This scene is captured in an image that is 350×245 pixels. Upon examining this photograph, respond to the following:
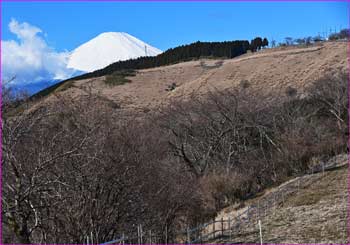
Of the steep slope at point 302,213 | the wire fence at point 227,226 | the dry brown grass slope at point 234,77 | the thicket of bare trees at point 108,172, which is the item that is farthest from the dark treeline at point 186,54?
the steep slope at point 302,213

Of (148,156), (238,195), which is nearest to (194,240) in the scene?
(148,156)

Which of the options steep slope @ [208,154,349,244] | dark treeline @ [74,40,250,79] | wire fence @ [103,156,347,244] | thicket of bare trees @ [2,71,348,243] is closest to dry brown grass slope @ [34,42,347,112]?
dark treeline @ [74,40,250,79]

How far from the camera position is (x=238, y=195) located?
129 feet

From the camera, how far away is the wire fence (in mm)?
20573

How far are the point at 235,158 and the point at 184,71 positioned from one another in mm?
92680

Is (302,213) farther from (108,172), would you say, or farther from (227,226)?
(108,172)

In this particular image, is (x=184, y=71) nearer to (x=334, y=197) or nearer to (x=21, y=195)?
(x=334, y=197)

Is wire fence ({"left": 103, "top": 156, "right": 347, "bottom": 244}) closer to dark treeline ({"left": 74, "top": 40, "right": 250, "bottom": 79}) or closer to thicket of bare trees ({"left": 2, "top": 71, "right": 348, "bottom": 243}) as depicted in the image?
thicket of bare trees ({"left": 2, "top": 71, "right": 348, "bottom": 243})

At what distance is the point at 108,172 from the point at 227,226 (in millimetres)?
12500

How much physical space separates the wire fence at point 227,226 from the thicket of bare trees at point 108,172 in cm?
49

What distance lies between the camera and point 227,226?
29.5 m

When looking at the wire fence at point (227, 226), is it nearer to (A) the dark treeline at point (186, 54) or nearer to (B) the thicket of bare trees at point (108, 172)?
(B) the thicket of bare trees at point (108, 172)

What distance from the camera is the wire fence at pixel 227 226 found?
67.5 feet

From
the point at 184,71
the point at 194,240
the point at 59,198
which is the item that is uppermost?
the point at 184,71
